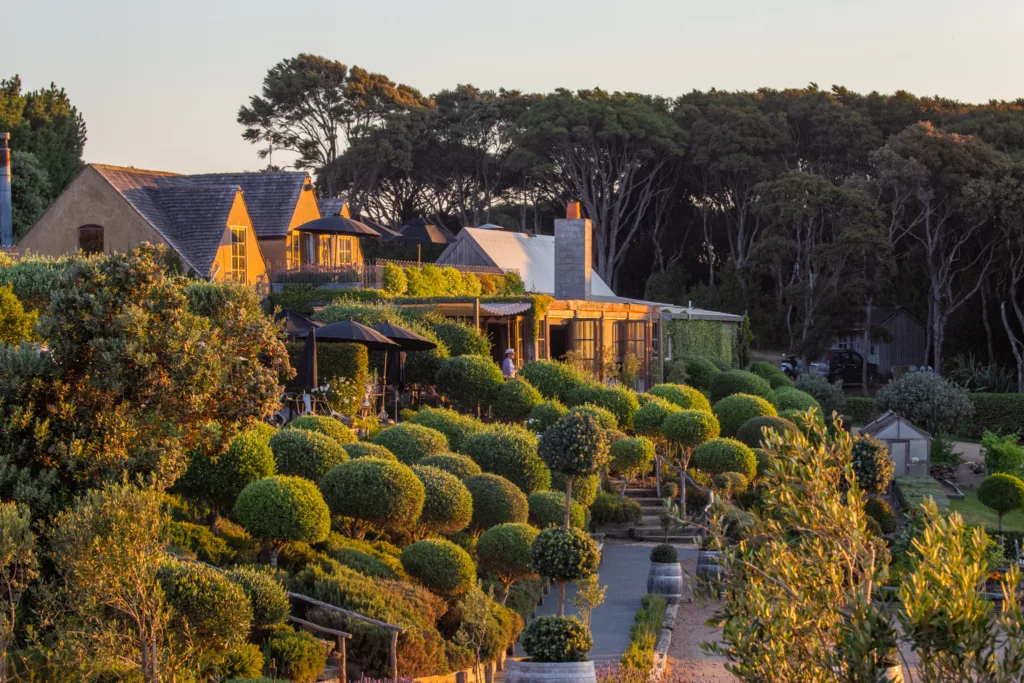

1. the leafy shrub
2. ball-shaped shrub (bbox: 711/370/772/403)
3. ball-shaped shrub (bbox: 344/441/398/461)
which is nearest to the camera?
ball-shaped shrub (bbox: 344/441/398/461)

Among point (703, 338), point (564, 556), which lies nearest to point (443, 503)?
point (564, 556)

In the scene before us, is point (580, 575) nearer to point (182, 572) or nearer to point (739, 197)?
point (182, 572)

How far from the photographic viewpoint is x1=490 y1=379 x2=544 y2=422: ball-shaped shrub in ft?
76.8

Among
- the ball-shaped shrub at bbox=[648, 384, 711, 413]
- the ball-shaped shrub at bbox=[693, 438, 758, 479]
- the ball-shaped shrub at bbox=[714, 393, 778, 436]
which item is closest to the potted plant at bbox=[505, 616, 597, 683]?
the ball-shaped shrub at bbox=[693, 438, 758, 479]

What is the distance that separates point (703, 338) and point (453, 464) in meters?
22.5

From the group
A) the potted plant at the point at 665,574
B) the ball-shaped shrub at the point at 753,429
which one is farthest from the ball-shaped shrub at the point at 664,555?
the ball-shaped shrub at the point at 753,429

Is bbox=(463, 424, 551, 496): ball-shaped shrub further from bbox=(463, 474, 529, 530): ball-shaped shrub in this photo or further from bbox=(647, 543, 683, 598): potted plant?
bbox=(647, 543, 683, 598): potted plant

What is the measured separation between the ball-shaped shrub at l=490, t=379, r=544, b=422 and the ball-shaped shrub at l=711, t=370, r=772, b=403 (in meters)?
10.4

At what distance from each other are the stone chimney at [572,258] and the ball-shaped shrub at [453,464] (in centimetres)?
1808

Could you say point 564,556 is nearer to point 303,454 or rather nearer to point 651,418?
point 303,454

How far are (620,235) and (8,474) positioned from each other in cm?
4812

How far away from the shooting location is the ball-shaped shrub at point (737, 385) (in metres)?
32.5

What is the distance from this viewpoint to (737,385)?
32.7 metres

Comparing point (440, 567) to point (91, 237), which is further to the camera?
point (91, 237)
